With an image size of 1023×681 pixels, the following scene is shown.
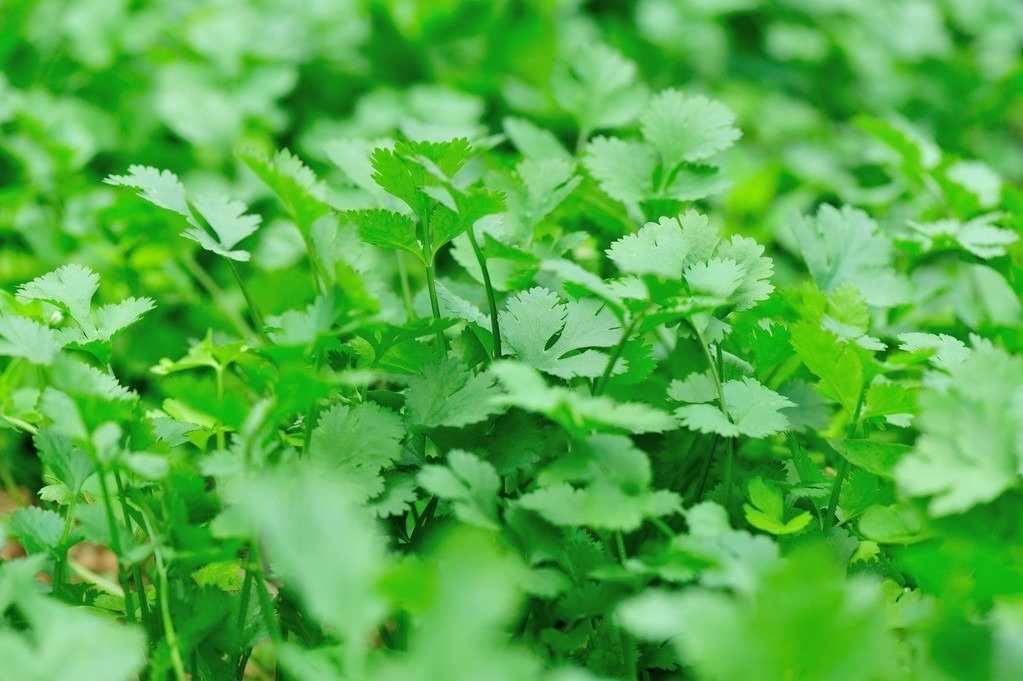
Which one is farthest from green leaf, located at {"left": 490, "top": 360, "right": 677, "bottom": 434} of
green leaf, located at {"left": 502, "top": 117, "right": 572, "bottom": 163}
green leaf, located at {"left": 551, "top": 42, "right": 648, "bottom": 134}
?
green leaf, located at {"left": 551, "top": 42, "right": 648, "bottom": 134}

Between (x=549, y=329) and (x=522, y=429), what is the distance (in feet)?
0.28

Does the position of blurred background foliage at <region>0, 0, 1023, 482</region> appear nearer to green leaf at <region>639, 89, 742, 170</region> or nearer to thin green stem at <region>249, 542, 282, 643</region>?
green leaf at <region>639, 89, 742, 170</region>

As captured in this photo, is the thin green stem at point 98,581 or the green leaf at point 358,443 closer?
the green leaf at point 358,443

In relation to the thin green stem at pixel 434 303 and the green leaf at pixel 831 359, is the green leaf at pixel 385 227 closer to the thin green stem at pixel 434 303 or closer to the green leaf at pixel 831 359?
the thin green stem at pixel 434 303

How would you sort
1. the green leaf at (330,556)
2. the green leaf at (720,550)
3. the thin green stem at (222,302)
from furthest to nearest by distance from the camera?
1. the thin green stem at (222,302)
2. the green leaf at (720,550)
3. the green leaf at (330,556)

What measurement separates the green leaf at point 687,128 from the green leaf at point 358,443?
0.38m

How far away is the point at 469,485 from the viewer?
64cm

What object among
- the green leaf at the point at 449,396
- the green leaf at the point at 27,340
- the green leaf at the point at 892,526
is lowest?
the green leaf at the point at 892,526

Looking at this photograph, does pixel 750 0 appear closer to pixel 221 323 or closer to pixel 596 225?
pixel 596 225

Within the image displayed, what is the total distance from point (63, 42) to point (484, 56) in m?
0.73

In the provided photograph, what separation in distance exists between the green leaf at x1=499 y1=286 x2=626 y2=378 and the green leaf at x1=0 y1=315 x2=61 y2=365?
0.34 m

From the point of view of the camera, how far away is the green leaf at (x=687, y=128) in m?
0.86

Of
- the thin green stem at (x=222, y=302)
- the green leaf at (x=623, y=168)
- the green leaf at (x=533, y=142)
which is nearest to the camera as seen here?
the green leaf at (x=623, y=168)

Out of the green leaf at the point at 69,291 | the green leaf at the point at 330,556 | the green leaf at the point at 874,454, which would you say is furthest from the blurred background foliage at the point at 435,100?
the green leaf at the point at 330,556
